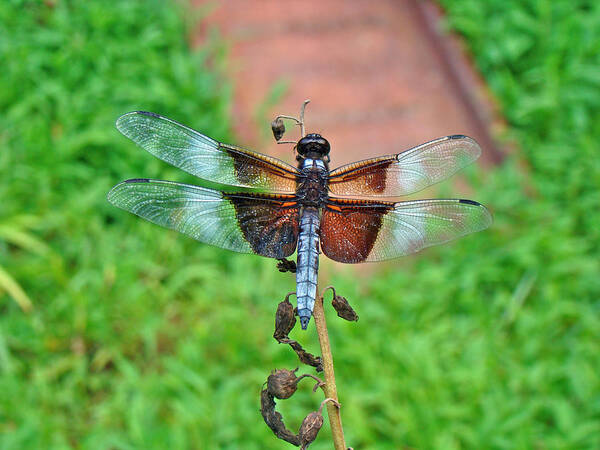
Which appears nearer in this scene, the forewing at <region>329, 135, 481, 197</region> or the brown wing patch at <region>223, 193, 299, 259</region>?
the brown wing patch at <region>223, 193, 299, 259</region>

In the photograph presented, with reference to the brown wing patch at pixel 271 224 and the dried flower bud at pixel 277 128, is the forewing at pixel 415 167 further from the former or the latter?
the dried flower bud at pixel 277 128

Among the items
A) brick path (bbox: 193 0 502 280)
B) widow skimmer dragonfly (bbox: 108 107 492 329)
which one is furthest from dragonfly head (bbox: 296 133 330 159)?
brick path (bbox: 193 0 502 280)

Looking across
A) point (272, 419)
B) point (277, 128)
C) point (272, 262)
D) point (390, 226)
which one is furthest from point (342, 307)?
point (272, 262)

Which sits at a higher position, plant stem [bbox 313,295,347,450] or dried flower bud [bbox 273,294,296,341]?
dried flower bud [bbox 273,294,296,341]

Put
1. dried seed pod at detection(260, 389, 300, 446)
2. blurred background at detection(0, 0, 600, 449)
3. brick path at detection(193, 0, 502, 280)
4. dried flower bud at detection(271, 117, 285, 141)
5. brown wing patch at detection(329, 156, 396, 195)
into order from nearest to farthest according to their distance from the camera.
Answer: dried seed pod at detection(260, 389, 300, 446) < dried flower bud at detection(271, 117, 285, 141) < brown wing patch at detection(329, 156, 396, 195) < blurred background at detection(0, 0, 600, 449) < brick path at detection(193, 0, 502, 280)

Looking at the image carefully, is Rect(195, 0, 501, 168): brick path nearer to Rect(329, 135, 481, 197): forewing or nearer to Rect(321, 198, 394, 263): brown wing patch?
Rect(329, 135, 481, 197): forewing

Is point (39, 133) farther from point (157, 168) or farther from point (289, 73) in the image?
point (289, 73)
